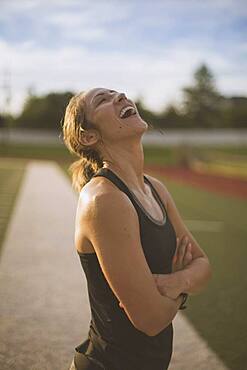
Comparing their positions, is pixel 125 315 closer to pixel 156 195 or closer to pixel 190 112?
pixel 156 195

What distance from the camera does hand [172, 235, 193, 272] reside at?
2016mm

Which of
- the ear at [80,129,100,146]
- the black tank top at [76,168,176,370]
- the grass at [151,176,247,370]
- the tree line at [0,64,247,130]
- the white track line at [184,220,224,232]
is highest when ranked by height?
the ear at [80,129,100,146]

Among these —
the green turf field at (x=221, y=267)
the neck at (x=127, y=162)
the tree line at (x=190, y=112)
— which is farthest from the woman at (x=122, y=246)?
the tree line at (x=190, y=112)

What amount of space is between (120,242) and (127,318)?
0.38 metres

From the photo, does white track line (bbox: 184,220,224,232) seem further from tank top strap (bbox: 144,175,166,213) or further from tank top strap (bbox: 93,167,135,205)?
tank top strap (bbox: 93,167,135,205)

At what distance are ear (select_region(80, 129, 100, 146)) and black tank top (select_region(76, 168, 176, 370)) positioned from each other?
0.14 meters

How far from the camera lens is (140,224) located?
5.73ft

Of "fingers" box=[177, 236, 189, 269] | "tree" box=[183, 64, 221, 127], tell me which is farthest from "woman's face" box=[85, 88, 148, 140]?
"tree" box=[183, 64, 221, 127]

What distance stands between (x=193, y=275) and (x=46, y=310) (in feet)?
8.34

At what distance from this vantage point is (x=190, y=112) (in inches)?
3499

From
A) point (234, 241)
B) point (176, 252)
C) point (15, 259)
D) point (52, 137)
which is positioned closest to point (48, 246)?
point (15, 259)

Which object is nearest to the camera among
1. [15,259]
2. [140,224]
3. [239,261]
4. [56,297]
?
[140,224]

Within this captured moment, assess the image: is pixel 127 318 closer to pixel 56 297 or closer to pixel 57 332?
pixel 57 332

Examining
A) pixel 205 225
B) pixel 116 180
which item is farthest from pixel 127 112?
pixel 205 225
